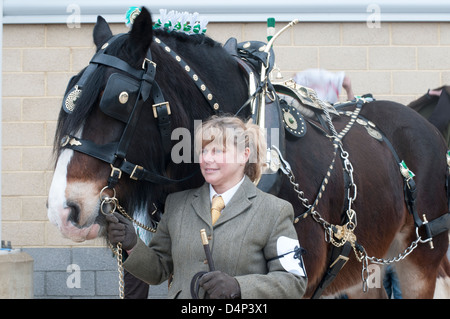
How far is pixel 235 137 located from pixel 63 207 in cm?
57

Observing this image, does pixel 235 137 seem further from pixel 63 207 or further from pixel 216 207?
pixel 63 207

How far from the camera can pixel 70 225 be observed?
1.84 metres

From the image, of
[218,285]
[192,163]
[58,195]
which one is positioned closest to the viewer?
[218,285]

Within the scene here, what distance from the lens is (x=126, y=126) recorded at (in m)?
1.96

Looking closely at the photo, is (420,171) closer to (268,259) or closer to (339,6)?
(268,259)

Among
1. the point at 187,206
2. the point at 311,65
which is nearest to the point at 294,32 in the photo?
A: the point at 311,65

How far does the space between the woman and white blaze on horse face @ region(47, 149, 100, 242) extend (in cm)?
9

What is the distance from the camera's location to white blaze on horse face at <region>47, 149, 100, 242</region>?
1.82 metres

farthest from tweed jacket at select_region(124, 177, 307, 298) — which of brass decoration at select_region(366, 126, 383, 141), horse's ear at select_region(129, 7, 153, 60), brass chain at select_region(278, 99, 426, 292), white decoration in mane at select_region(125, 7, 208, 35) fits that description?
brass decoration at select_region(366, 126, 383, 141)

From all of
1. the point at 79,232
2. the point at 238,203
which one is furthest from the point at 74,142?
the point at 238,203

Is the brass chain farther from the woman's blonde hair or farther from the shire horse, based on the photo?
the woman's blonde hair

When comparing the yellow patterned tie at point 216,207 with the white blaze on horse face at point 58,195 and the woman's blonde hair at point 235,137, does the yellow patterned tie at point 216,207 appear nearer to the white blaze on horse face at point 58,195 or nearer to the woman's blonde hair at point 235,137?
the woman's blonde hair at point 235,137
